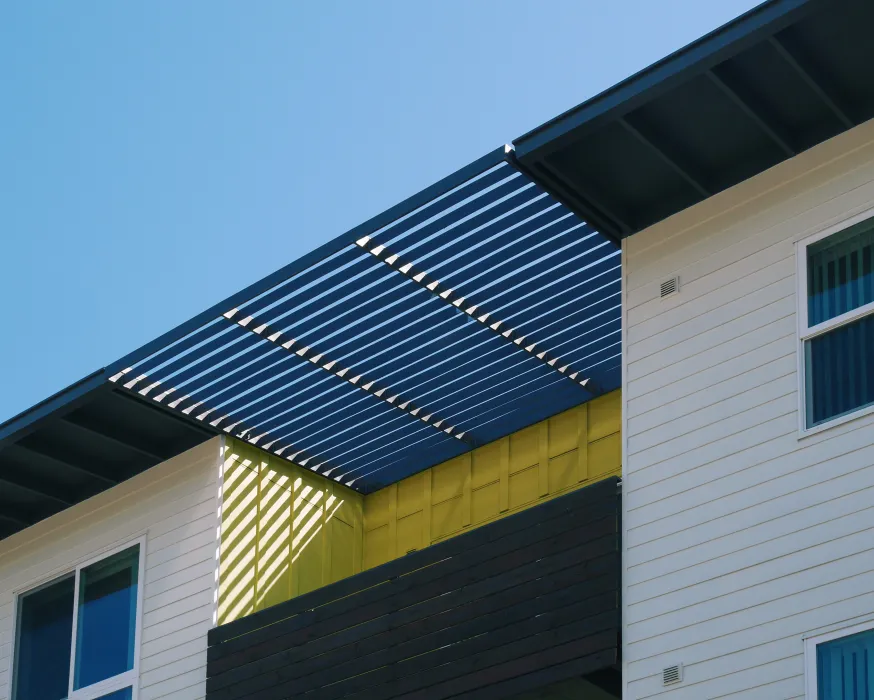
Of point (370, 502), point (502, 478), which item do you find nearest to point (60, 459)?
point (370, 502)

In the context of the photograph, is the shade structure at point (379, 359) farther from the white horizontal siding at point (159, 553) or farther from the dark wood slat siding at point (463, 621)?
the dark wood slat siding at point (463, 621)

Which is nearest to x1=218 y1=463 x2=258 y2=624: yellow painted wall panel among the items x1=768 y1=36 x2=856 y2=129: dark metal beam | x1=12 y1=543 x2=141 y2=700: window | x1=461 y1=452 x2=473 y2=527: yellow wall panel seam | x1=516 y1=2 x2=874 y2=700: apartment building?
x1=12 y1=543 x2=141 y2=700: window

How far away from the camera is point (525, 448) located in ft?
52.3

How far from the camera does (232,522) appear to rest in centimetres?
1547

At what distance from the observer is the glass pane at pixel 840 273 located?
11.3 meters

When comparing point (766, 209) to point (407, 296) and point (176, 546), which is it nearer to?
point (407, 296)

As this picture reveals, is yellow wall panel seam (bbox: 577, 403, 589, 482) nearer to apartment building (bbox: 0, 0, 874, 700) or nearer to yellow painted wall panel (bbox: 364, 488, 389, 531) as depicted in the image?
apartment building (bbox: 0, 0, 874, 700)

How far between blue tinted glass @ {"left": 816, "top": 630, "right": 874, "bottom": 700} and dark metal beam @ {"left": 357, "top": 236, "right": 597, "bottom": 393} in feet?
15.1

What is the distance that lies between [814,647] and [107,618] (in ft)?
25.5

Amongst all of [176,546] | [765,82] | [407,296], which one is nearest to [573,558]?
[407,296]

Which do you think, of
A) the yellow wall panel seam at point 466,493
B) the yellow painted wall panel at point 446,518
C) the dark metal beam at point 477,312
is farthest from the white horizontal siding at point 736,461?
the yellow painted wall panel at point 446,518

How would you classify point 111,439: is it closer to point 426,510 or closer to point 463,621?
point 426,510

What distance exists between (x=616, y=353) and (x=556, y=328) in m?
0.78

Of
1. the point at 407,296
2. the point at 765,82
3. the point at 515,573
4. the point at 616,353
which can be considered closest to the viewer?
the point at 765,82
